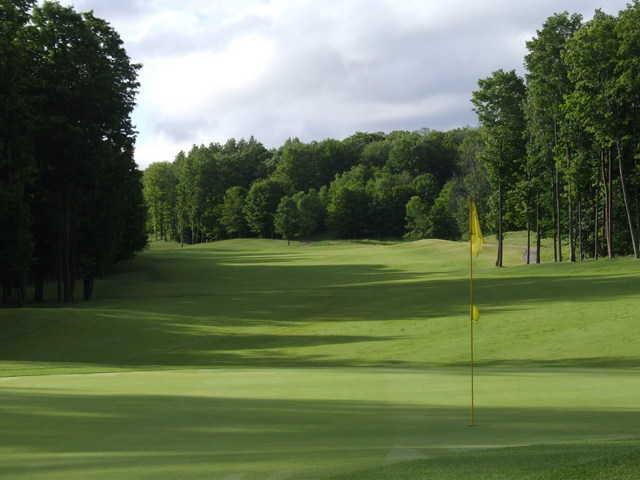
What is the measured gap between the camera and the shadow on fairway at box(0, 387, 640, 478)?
8336mm

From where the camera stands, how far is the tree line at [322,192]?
453 feet

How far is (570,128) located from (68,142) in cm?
3119

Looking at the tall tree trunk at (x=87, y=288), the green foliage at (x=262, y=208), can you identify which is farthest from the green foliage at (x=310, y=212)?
the tall tree trunk at (x=87, y=288)

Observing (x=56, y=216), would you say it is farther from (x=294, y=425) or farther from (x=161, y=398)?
(x=294, y=425)

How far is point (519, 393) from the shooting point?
13992 mm

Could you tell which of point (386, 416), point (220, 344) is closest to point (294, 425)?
point (386, 416)

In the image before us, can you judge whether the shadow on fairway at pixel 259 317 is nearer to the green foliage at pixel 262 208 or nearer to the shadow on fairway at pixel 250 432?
the shadow on fairway at pixel 250 432

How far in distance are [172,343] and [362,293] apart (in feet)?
56.0

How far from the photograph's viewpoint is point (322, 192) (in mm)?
150625

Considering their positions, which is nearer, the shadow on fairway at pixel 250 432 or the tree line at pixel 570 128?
the shadow on fairway at pixel 250 432

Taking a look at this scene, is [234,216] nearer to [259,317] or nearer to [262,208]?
[262,208]

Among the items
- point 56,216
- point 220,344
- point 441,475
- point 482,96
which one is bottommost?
point 220,344

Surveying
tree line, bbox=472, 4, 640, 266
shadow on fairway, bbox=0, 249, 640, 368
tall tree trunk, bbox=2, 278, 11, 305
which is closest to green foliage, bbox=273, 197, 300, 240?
tree line, bbox=472, 4, 640, 266

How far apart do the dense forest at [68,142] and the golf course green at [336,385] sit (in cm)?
520
